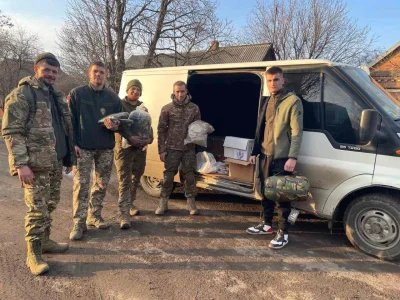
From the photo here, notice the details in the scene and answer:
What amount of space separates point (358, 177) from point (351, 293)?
49.6 inches

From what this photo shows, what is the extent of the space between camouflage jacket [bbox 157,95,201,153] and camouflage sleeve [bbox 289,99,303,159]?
1.60 metres

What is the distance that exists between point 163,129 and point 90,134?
45.1 inches

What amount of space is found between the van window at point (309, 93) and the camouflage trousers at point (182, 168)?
175cm

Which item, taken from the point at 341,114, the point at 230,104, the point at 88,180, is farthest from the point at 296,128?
the point at 230,104

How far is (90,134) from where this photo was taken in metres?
3.94

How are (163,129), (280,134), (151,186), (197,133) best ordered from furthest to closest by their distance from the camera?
(151,186)
(163,129)
(197,133)
(280,134)

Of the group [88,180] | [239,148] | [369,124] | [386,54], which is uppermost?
[386,54]

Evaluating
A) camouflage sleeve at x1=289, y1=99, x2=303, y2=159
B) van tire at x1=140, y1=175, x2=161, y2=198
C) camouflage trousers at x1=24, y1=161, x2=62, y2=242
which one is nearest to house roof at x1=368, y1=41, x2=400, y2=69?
van tire at x1=140, y1=175, x2=161, y2=198

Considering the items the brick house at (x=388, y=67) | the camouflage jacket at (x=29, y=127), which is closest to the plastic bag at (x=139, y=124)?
the camouflage jacket at (x=29, y=127)

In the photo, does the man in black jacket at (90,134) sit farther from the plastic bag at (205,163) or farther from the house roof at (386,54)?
the house roof at (386,54)

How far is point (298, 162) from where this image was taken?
3971 mm

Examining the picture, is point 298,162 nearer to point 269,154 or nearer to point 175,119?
point 269,154

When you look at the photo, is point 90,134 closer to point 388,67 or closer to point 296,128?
point 296,128

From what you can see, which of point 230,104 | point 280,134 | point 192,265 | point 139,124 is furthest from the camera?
point 230,104
